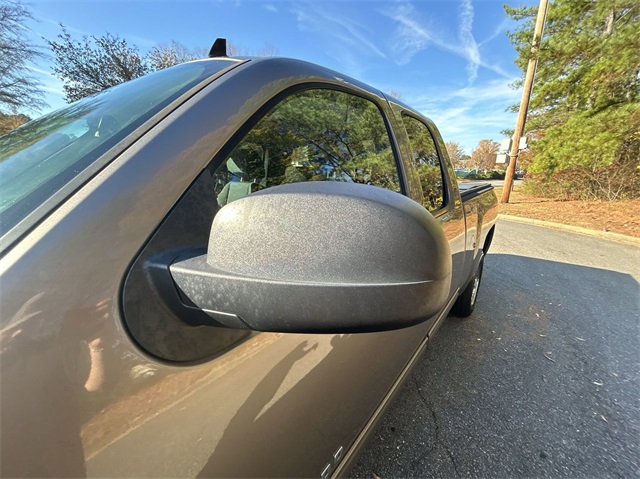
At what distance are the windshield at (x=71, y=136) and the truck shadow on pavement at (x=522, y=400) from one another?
1881 millimetres

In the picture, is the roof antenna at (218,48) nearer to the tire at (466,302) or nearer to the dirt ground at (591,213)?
the tire at (466,302)

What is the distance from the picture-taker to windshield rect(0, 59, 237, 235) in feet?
2.17

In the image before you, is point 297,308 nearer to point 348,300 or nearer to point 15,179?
point 348,300

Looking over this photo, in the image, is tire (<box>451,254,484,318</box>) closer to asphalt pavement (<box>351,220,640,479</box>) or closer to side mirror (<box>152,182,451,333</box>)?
asphalt pavement (<box>351,220,640,479</box>)

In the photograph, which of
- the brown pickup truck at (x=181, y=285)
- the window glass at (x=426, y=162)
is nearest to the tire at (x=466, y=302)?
the window glass at (x=426, y=162)

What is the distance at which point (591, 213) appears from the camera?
32.7 feet

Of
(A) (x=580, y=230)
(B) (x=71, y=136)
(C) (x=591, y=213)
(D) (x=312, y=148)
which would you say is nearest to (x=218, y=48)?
(D) (x=312, y=148)

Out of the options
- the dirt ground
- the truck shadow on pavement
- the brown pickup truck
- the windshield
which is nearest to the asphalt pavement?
the truck shadow on pavement

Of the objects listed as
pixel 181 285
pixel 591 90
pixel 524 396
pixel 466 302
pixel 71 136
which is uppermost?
pixel 591 90

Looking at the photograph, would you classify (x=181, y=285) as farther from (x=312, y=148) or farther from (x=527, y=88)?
(x=527, y=88)

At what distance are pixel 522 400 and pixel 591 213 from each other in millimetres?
11008

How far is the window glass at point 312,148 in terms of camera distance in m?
0.93

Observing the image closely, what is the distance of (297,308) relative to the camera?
557mm

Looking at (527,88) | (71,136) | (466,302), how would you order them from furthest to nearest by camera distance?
1. (527,88)
2. (466,302)
3. (71,136)
